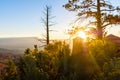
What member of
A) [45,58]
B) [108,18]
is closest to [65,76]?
[45,58]

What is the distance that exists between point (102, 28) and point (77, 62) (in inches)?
795

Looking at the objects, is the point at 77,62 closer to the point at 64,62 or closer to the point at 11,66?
the point at 64,62

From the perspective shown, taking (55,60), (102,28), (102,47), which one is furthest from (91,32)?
(55,60)

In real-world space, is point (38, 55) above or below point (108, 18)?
below

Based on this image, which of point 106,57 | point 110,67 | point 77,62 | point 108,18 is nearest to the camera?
point 110,67

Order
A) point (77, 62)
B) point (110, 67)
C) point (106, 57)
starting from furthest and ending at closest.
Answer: point (106, 57) → point (77, 62) → point (110, 67)

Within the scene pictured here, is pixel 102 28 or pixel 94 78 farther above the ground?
pixel 102 28

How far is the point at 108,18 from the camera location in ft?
92.5

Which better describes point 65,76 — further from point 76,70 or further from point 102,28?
point 102,28

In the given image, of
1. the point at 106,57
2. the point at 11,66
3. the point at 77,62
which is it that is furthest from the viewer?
the point at 106,57

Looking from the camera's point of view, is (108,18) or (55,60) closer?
(55,60)

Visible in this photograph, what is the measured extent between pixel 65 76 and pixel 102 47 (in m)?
2.56

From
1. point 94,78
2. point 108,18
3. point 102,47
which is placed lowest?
point 94,78

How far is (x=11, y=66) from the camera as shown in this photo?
31.2 ft
